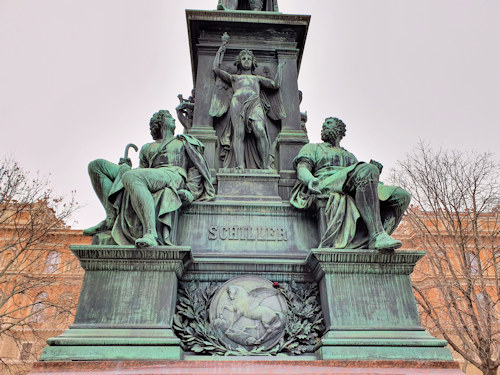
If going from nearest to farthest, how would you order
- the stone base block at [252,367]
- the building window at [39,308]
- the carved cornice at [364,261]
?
the stone base block at [252,367] → the carved cornice at [364,261] → the building window at [39,308]

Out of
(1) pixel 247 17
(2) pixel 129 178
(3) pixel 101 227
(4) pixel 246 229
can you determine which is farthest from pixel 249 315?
(1) pixel 247 17

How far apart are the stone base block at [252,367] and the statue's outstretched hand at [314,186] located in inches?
84.8

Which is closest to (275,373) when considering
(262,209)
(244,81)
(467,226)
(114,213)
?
(262,209)

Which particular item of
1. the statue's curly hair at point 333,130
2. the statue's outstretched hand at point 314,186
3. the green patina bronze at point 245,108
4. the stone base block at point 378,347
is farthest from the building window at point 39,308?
the stone base block at point 378,347

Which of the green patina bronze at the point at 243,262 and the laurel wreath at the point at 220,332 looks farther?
the laurel wreath at the point at 220,332

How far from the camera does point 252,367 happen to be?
147 inches

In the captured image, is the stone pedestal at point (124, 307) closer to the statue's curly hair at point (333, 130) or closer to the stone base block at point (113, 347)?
the stone base block at point (113, 347)

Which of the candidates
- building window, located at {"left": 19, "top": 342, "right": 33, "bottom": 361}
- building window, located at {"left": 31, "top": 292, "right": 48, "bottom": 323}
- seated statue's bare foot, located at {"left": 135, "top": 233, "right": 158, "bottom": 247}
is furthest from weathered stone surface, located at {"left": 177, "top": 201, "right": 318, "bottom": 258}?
building window, located at {"left": 19, "top": 342, "right": 33, "bottom": 361}

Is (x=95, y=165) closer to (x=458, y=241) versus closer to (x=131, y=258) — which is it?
(x=131, y=258)

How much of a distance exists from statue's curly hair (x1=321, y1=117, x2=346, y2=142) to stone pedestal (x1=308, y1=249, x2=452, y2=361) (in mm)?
2378

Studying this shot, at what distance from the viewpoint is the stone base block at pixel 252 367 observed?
3674 mm

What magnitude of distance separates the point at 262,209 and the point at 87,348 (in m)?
2.77

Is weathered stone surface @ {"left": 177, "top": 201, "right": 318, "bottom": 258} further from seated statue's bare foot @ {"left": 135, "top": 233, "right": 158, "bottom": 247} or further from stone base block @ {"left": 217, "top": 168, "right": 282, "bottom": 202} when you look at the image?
seated statue's bare foot @ {"left": 135, "top": 233, "right": 158, "bottom": 247}

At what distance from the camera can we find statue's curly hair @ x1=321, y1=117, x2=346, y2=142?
6.34 meters
